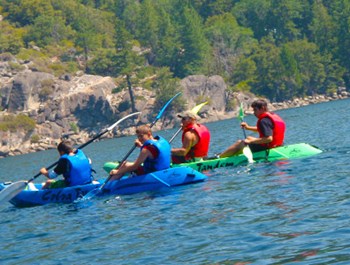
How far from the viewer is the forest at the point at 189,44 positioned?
98500 mm

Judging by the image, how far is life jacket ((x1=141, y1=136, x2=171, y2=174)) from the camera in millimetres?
17984

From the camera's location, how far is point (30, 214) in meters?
17.8

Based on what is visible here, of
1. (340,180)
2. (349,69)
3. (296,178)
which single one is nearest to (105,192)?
(296,178)

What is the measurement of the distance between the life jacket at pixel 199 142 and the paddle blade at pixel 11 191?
4.37m

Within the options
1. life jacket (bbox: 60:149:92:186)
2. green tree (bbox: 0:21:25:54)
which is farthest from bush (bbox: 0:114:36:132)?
life jacket (bbox: 60:149:92:186)

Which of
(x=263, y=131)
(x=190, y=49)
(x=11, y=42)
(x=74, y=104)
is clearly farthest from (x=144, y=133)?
(x=11, y=42)

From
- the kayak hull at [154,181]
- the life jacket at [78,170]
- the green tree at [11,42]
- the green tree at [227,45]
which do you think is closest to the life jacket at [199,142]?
the kayak hull at [154,181]

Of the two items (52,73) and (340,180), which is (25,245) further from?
(52,73)

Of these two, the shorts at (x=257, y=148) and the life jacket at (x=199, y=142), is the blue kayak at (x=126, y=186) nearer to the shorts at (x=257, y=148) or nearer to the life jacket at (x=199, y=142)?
the life jacket at (x=199, y=142)

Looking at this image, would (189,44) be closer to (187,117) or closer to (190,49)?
(190,49)

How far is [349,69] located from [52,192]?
3531 inches

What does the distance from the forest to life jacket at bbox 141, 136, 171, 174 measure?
72.4m

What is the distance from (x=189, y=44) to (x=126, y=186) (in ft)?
279

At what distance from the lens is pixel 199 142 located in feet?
68.0
